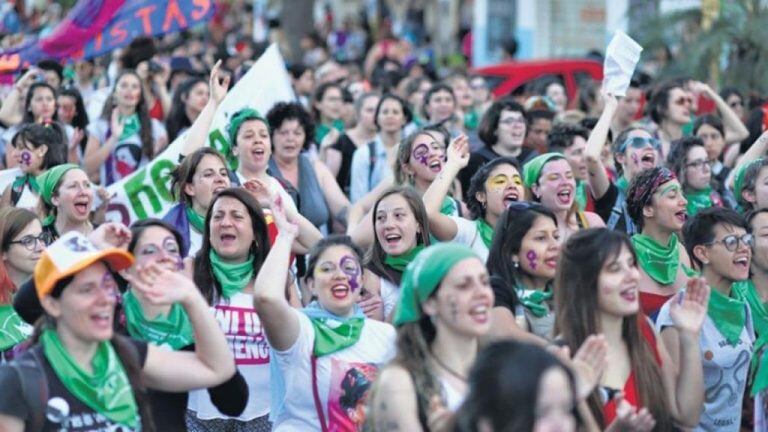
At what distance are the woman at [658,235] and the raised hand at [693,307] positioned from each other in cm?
134

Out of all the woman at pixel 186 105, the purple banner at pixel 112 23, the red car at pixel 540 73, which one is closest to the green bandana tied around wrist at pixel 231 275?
the woman at pixel 186 105

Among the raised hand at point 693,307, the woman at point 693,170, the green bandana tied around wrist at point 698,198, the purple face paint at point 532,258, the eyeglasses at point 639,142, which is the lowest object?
the raised hand at point 693,307

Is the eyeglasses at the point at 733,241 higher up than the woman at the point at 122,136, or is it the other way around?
the woman at the point at 122,136

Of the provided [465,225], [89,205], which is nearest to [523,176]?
[465,225]

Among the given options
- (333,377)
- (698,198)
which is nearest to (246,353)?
(333,377)

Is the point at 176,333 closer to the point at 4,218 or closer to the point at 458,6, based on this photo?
the point at 4,218

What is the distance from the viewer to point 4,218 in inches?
296

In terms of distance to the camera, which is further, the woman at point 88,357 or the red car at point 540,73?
the red car at point 540,73

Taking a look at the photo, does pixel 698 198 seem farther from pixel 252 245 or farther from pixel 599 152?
pixel 252 245

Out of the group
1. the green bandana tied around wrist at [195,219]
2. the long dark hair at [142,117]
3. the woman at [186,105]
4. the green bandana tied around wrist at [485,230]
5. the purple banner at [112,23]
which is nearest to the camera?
the green bandana tied around wrist at [485,230]

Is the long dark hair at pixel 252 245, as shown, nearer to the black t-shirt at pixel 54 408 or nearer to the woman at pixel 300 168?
the black t-shirt at pixel 54 408

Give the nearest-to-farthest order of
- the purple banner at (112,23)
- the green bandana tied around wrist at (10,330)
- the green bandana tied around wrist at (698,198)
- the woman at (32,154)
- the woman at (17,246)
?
1. the green bandana tied around wrist at (10,330)
2. the woman at (17,246)
3. the green bandana tied around wrist at (698,198)
4. the woman at (32,154)
5. the purple banner at (112,23)

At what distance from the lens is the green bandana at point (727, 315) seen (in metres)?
7.21

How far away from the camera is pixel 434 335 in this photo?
554 centimetres
